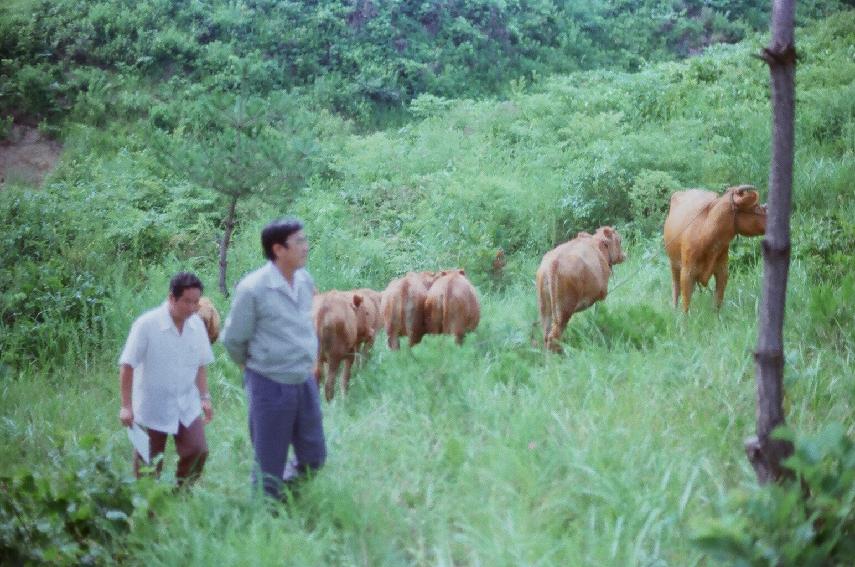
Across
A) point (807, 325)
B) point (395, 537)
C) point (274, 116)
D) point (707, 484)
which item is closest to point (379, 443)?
point (395, 537)

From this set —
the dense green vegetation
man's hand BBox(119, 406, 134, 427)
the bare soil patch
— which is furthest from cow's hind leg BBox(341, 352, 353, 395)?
the dense green vegetation

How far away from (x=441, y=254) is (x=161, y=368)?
18.1 ft

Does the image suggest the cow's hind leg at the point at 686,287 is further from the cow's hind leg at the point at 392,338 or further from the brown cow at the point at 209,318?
the brown cow at the point at 209,318

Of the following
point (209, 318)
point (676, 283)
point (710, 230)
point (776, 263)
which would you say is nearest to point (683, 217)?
point (710, 230)

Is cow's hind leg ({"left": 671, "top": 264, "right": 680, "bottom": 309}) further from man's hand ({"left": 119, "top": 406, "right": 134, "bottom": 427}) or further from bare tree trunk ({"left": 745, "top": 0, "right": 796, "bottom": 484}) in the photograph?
man's hand ({"left": 119, "top": 406, "right": 134, "bottom": 427})

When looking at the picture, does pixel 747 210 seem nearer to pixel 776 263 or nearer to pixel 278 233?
pixel 776 263

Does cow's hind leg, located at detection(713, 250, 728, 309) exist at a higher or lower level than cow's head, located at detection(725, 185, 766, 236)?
lower

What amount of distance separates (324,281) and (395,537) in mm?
5723

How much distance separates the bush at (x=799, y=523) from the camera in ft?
9.55

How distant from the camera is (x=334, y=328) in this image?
5887 millimetres

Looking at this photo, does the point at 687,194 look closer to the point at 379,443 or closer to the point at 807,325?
the point at 807,325

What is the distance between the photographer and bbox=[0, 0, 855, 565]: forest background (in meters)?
4.19

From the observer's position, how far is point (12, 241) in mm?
10797

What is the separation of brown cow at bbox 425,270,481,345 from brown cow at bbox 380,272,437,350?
0.21ft
